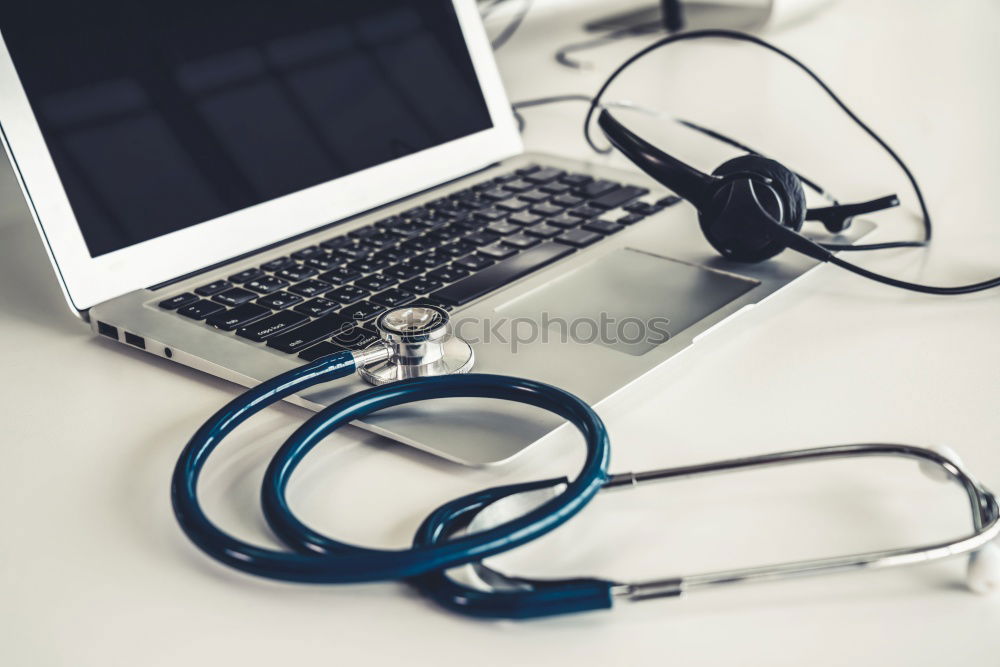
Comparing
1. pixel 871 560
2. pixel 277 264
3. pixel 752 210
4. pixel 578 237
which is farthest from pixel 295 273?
pixel 871 560

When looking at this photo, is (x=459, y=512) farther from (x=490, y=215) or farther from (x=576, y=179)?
(x=576, y=179)

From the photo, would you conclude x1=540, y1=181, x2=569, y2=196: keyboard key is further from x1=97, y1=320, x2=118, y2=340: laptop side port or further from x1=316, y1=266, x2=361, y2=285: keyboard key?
x1=97, y1=320, x2=118, y2=340: laptop side port

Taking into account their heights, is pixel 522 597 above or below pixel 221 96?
below

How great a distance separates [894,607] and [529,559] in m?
0.16

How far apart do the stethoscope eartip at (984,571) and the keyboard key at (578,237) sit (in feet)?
1.39

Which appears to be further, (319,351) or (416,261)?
(416,261)

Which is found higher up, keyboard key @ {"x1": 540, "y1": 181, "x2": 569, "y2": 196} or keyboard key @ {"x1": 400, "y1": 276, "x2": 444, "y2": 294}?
keyboard key @ {"x1": 400, "y1": 276, "x2": 444, "y2": 294}

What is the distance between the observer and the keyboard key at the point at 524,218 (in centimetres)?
81

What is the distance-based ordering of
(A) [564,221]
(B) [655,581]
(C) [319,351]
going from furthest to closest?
(A) [564,221] → (C) [319,351] → (B) [655,581]

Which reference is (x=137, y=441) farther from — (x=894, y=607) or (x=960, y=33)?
(x=960, y=33)

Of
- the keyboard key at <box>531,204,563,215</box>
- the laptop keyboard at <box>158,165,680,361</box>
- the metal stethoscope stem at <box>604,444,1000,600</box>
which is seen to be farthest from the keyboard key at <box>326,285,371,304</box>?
the metal stethoscope stem at <box>604,444,1000,600</box>

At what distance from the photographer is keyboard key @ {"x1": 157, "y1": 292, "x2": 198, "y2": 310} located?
67 centimetres

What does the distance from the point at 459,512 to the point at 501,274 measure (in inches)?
11.6

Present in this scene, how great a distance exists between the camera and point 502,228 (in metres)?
0.80
